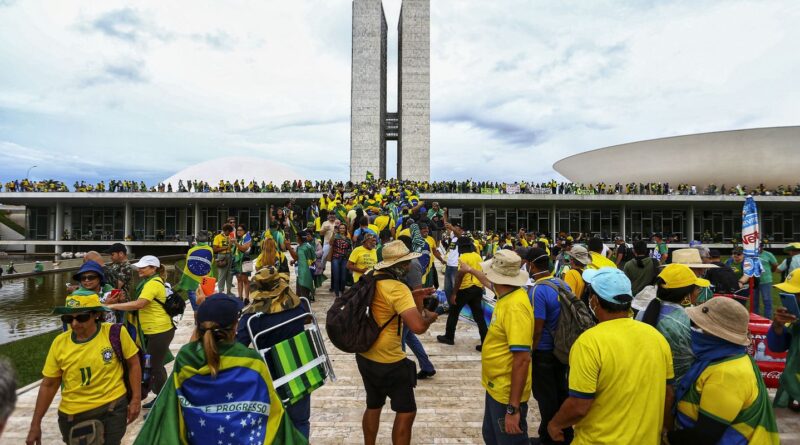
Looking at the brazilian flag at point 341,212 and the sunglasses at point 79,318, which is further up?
the brazilian flag at point 341,212

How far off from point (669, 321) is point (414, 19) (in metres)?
48.6

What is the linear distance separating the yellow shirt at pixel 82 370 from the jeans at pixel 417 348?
107 inches

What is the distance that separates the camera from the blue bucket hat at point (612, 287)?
2.17m

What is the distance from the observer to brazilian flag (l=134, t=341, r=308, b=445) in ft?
6.42

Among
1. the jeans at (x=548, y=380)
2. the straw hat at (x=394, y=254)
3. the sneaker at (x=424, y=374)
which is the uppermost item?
the straw hat at (x=394, y=254)

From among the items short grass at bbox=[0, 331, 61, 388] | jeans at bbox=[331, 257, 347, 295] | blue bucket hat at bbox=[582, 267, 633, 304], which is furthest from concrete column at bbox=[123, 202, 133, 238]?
blue bucket hat at bbox=[582, 267, 633, 304]

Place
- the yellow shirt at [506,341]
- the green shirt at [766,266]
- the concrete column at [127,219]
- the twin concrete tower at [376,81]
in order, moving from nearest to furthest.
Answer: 1. the yellow shirt at [506,341]
2. the green shirt at [766,266]
3. the concrete column at [127,219]
4. the twin concrete tower at [376,81]

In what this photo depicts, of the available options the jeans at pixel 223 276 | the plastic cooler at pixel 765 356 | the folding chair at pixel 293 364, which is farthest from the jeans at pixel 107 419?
the plastic cooler at pixel 765 356

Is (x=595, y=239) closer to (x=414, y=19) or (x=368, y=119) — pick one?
(x=368, y=119)

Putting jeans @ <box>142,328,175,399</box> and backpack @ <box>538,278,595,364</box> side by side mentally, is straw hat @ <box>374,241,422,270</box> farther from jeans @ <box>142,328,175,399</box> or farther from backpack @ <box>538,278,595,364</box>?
jeans @ <box>142,328,175,399</box>

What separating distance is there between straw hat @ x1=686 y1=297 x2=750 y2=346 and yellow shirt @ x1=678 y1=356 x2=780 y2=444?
0.12 m

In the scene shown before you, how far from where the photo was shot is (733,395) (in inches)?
80.5

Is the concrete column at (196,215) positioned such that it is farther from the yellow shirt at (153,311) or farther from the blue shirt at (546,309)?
the blue shirt at (546,309)

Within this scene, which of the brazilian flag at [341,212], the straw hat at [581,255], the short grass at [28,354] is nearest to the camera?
the straw hat at [581,255]
